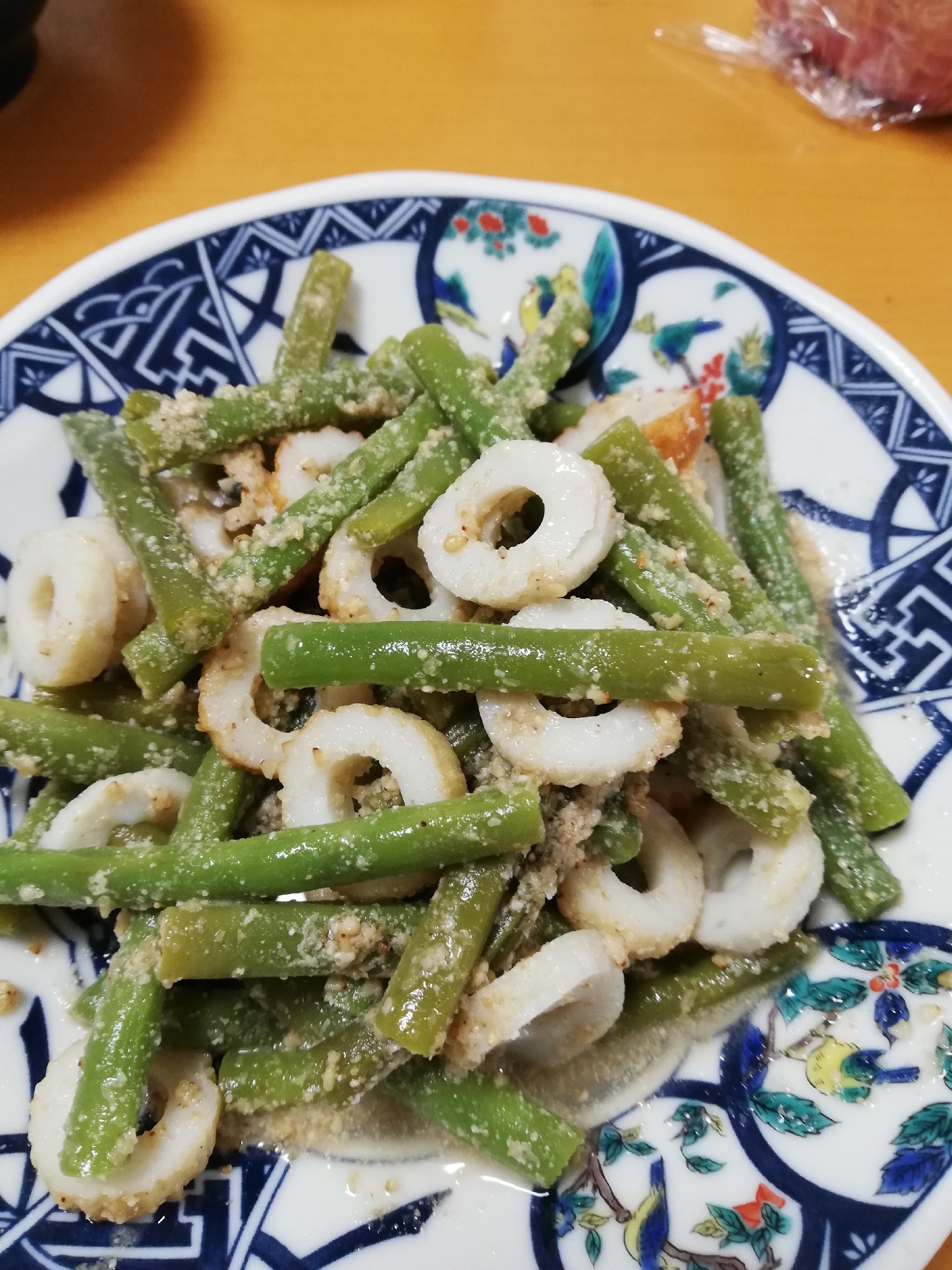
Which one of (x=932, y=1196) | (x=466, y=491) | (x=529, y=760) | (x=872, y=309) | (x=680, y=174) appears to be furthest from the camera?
(x=680, y=174)

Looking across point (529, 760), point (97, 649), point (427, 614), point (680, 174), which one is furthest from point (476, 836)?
point (680, 174)

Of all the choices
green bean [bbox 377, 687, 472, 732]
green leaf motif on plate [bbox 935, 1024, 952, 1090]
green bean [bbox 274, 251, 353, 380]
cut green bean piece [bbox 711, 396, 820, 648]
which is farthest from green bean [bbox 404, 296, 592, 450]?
green leaf motif on plate [bbox 935, 1024, 952, 1090]

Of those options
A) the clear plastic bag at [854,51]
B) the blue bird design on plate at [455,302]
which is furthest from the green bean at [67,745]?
the clear plastic bag at [854,51]

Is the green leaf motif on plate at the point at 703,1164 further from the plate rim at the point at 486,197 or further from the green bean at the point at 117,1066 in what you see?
the plate rim at the point at 486,197

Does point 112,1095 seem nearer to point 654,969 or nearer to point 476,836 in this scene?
point 476,836

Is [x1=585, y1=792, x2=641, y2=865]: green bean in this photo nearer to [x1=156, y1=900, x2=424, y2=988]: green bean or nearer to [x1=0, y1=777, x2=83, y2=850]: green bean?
[x1=156, y1=900, x2=424, y2=988]: green bean

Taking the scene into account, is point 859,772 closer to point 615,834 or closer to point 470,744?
point 615,834

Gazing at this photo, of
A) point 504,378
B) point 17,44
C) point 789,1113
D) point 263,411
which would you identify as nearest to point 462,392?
point 504,378

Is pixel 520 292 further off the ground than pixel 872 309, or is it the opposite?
pixel 872 309
